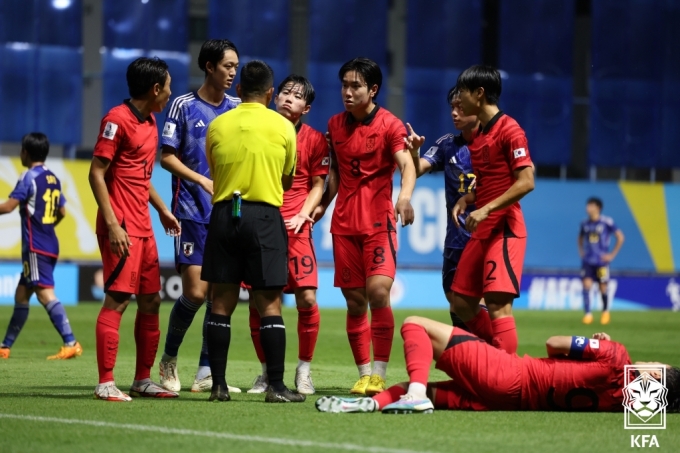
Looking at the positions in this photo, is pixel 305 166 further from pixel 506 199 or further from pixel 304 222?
pixel 506 199

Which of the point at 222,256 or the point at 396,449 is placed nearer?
the point at 396,449

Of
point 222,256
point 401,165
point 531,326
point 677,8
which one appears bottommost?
point 531,326

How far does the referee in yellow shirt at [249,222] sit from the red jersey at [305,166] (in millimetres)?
1285

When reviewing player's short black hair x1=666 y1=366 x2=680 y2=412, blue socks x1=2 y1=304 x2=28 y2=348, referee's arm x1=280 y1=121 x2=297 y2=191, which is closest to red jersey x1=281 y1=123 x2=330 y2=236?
referee's arm x1=280 y1=121 x2=297 y2=191

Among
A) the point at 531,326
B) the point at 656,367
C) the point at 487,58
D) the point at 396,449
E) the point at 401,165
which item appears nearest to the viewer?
the point at 396,449

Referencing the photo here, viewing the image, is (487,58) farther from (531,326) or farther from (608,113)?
(531,326)

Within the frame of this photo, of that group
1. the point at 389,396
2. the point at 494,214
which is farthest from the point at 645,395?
the point at 494,214

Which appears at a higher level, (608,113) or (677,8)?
(677,8)

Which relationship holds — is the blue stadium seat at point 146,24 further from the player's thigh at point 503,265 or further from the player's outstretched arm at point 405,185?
the player's thigh at point 503,265

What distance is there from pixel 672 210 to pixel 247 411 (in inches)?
823

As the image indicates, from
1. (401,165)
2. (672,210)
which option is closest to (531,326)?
(672,210)

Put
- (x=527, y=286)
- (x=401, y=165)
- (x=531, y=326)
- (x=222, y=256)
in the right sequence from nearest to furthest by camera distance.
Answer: (x=222, y=256), (x=401, y=165), (x=531, y=326), (x=527, y=286)

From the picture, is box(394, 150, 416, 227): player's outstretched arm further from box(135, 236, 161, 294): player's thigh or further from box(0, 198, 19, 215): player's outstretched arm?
box(0, 198, 19, 215): player's outstretched arm

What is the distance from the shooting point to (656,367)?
21.1 ft
